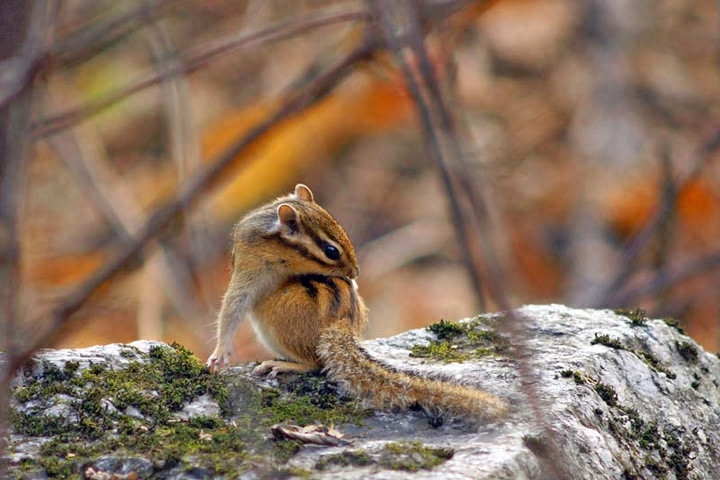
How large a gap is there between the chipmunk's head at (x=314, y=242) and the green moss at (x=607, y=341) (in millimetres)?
1072

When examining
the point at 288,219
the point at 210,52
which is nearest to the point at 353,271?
the point at 288,219

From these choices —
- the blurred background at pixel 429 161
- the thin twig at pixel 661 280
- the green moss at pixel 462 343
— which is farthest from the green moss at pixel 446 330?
the blurred background at pixel 429 161

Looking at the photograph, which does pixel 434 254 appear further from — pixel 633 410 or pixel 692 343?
pixel 633 410

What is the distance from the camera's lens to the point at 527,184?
35.1ft

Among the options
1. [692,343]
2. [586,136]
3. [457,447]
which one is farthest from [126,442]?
[586,136]

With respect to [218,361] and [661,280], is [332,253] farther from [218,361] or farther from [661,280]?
[661,280]

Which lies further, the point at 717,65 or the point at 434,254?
the point at 717,65

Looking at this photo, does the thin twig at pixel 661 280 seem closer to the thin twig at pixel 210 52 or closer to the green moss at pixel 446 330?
the green moss at pixel 446 330

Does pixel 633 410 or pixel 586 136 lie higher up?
pixel 586 136

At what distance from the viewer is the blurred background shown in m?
9.26

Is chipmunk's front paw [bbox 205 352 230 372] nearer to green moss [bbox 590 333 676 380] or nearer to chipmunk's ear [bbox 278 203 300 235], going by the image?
chipmunk's ear [bbox 278 203 300 235]

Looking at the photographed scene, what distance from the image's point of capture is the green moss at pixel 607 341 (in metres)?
4.16

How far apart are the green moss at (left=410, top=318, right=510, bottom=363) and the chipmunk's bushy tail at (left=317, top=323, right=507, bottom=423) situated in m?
0.32

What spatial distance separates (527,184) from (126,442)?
7.73 m
